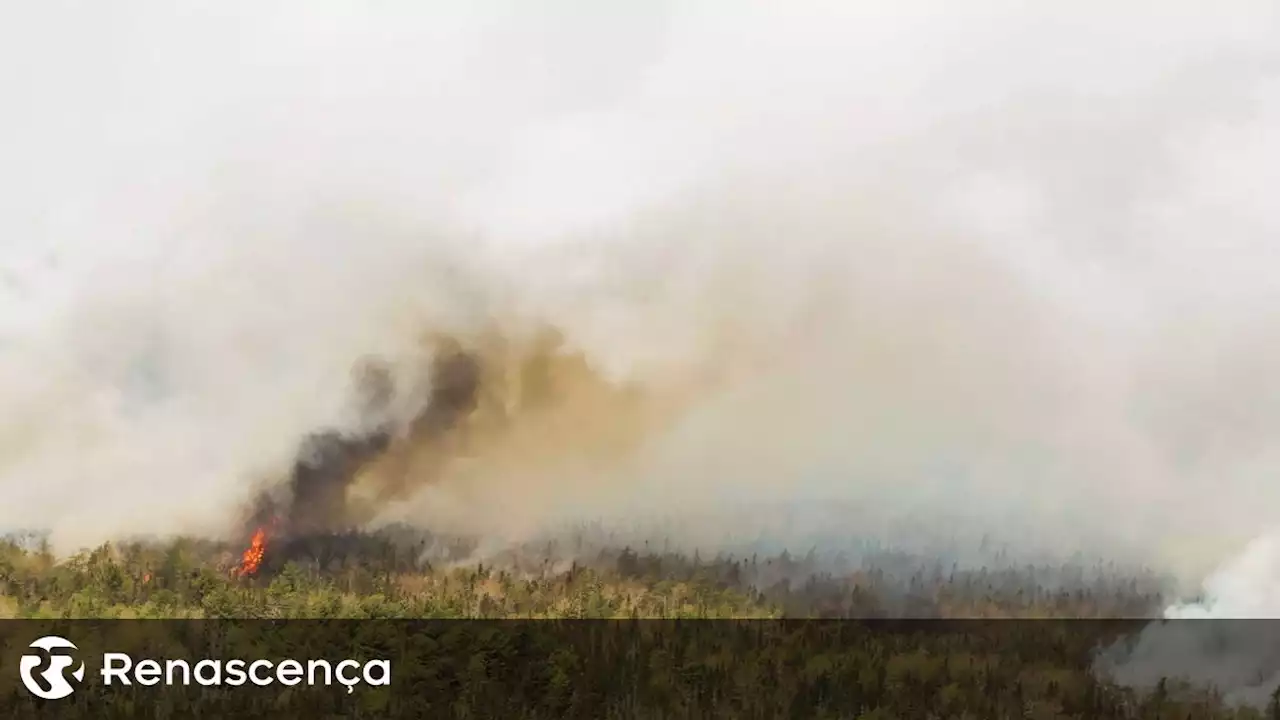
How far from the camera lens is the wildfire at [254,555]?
17.7 feet

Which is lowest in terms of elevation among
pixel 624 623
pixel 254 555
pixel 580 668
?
pixel 580 668

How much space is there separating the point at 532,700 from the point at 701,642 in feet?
2.91

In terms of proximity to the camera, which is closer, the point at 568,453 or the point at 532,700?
the point at 532,700

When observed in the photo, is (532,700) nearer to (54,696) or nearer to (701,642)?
(701,642)

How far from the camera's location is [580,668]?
524cm

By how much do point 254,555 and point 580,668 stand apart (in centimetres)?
177

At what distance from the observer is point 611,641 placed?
533cm

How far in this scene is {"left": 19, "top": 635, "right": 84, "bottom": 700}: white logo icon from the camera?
200 inches

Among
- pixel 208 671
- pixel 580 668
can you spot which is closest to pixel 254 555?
pixel 208 671

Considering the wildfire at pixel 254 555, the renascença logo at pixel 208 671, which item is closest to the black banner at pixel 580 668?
the renascença logo at pixel 208 671

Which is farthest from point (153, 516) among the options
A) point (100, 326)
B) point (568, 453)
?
point (568, 453)

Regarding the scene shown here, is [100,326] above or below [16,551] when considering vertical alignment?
above

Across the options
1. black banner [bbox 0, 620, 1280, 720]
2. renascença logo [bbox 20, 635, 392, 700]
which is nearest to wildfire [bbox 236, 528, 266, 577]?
black banner [bbox 0, 620, 1280, 720]

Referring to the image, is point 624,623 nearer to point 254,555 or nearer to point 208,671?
point 254,555
